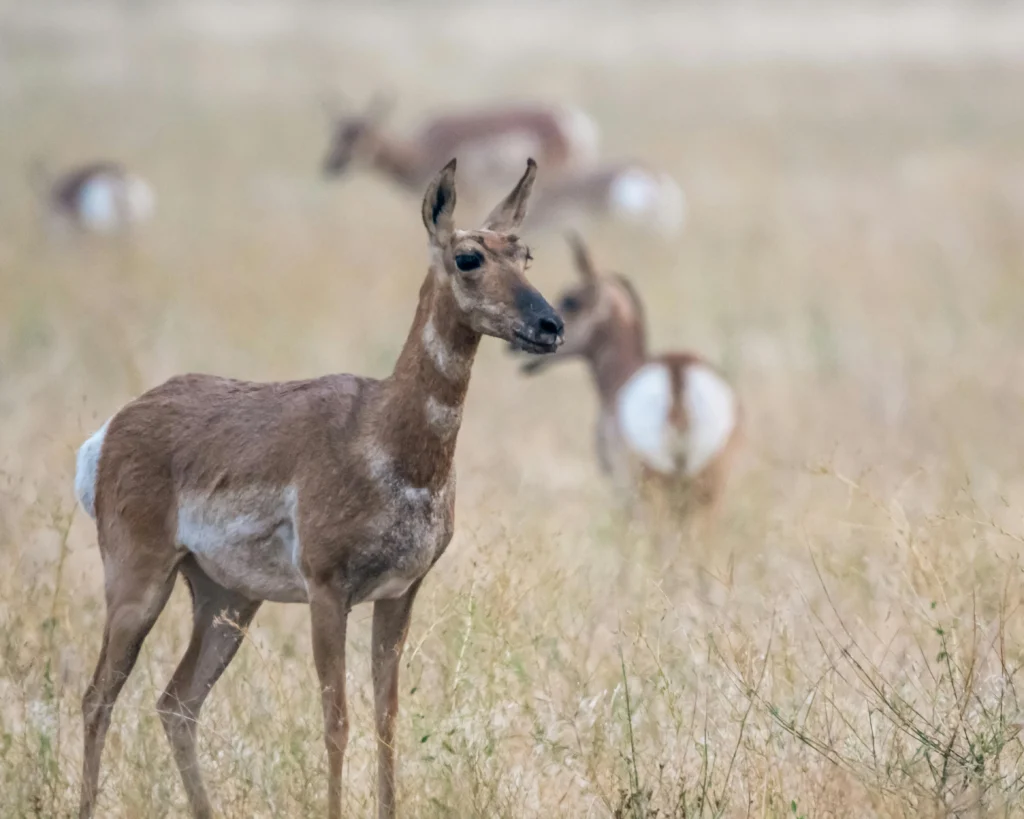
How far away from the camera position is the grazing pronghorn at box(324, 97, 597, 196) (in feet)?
62.0

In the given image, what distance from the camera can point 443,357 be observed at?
420cm

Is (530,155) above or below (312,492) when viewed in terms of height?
below

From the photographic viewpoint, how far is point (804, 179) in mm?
19609

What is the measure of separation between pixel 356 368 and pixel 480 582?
6.83 meters

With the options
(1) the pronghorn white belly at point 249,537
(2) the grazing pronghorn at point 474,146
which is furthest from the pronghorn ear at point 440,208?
(2) the grazing pronghorn at point 474,146

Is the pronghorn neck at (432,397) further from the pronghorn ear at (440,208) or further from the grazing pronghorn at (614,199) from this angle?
the grazing pronghorn at (614,199)

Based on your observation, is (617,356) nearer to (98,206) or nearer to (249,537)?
(249,537)

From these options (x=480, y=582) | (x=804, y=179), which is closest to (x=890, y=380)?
(x=480, y=582)

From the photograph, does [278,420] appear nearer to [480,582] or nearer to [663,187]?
[480,582]

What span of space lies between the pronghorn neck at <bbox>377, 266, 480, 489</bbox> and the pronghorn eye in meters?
0.08

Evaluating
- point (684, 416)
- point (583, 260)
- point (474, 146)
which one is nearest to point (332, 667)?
point (684, 416)

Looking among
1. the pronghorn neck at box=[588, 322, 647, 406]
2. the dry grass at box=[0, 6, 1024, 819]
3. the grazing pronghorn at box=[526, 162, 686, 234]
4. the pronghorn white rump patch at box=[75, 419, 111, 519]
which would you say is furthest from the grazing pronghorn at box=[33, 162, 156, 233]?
the pronghorn white rump patch at box=[75, 419, 111, 519]

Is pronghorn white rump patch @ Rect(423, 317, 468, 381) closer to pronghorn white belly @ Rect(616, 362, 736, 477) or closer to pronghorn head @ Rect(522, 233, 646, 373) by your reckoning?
pronghorn white belly @ Rect(616, 362, 736, 477)

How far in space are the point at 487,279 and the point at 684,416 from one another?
11.3 ft
